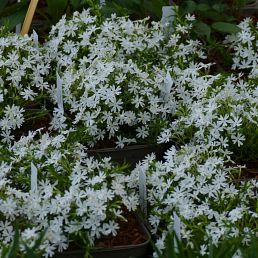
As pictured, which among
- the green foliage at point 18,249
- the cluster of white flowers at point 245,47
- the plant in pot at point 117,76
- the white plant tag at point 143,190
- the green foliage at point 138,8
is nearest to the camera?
the green foliage at point 18,249

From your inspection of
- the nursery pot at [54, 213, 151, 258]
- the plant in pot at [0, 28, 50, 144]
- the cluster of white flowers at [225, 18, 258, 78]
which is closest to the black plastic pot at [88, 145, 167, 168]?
the plant in pot at [0, 28, 50, 144]

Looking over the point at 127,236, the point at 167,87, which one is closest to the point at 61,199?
the point at 127,236

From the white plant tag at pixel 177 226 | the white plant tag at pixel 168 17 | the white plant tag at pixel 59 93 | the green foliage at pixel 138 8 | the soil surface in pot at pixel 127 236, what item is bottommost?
the soil surface in pot at pixel 127 236

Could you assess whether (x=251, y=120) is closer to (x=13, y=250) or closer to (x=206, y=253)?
(x=206, y=253)

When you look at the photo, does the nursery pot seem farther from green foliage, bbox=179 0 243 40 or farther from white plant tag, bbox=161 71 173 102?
green foliage, bbox=179 0 243 40

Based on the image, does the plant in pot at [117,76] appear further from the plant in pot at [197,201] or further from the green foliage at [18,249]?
the green foliage at [18,249]

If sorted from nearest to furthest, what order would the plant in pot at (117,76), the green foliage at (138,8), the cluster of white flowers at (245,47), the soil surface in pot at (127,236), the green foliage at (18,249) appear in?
the green foliage at (18,249) → the soil surface in pot at (127,236) → the plant in pot at (117,76) → the cluster of white flowers at (245,47) → the green foliage at (138,8)

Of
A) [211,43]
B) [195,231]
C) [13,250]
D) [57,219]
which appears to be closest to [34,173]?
[57,219]

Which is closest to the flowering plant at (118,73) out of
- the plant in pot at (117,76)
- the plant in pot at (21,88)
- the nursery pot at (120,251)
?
the plant in pot at (117,76)
